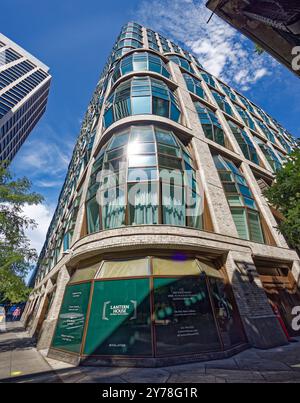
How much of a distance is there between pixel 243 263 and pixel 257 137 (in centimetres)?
1770

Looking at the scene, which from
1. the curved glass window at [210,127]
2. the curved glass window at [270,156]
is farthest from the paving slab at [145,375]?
the curved glass window at [270,156]

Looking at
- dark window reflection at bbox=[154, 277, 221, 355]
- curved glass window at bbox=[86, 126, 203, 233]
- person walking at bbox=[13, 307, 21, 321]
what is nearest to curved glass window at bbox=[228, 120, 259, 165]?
curved glass window at bbox=[86, 126, 203, 233]

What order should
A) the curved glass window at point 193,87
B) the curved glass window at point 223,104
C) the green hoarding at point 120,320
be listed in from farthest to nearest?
1. the curved glass window at point 223,104
2. the curved glass window at point 193,87
3. the green hoarding at point 120,320

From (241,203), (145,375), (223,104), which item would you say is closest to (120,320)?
(145,375)

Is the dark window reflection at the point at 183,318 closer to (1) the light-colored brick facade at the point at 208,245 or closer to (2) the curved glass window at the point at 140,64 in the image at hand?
(1) the light-colored brick facade at the point at 208,245

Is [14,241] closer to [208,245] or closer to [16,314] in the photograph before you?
[208,245]

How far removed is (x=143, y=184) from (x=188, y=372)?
6722mm

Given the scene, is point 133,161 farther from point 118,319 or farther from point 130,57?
point 130,57

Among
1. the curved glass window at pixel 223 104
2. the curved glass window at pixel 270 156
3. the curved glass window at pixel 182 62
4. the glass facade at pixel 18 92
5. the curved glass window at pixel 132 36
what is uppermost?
the glass facade at pixel 18 92

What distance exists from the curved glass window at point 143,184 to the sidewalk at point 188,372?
16.1 ft

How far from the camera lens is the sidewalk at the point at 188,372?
14.9 ft

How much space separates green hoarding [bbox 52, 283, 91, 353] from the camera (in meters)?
6.99

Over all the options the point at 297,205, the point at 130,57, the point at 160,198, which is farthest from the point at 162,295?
the point at 130,57

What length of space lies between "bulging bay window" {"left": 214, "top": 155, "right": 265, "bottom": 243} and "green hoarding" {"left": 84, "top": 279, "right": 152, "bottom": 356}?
6929 millimetres
